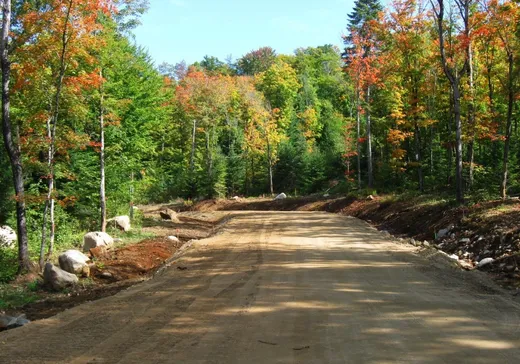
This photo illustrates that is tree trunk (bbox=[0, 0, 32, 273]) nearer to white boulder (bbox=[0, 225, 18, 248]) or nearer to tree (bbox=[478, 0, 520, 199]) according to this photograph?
white boulder (bbox=[0, 225, 18, 248])

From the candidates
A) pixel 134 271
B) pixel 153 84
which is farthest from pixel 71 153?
pixel 153 84

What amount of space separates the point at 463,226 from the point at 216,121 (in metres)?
41.2

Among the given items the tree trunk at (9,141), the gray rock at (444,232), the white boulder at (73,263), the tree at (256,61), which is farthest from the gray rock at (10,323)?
the tree at (256,61)

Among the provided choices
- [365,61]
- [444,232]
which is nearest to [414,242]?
[444,232]

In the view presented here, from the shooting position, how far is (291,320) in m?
6.07

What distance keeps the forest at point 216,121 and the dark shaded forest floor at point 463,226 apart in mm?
1613

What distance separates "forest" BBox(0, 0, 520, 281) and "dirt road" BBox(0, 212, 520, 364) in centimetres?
624

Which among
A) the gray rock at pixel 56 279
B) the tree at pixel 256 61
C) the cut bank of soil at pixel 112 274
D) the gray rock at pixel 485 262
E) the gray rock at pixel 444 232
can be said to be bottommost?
the cut bank of soil at pixel 112 274

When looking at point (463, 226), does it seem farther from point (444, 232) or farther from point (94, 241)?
point (94, 241)

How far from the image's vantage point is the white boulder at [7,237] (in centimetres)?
1452

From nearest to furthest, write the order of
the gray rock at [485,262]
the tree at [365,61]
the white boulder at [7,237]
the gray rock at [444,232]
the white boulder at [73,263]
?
the gray rock at [485,262] < the white boulder at [73,263] < the gray rock at [444,232] < the white boulder at [7,237] < the tree at [365,61]

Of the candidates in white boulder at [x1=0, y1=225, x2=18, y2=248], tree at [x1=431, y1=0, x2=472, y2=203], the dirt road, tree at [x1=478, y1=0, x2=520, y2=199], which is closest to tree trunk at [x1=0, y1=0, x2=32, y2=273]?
white boulder at [x1=0, y1=225, x2=18, y2=248]

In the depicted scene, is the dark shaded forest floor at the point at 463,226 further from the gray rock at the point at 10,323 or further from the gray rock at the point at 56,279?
the gray rock at the point at 56,279

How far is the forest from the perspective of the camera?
12.8 meters
